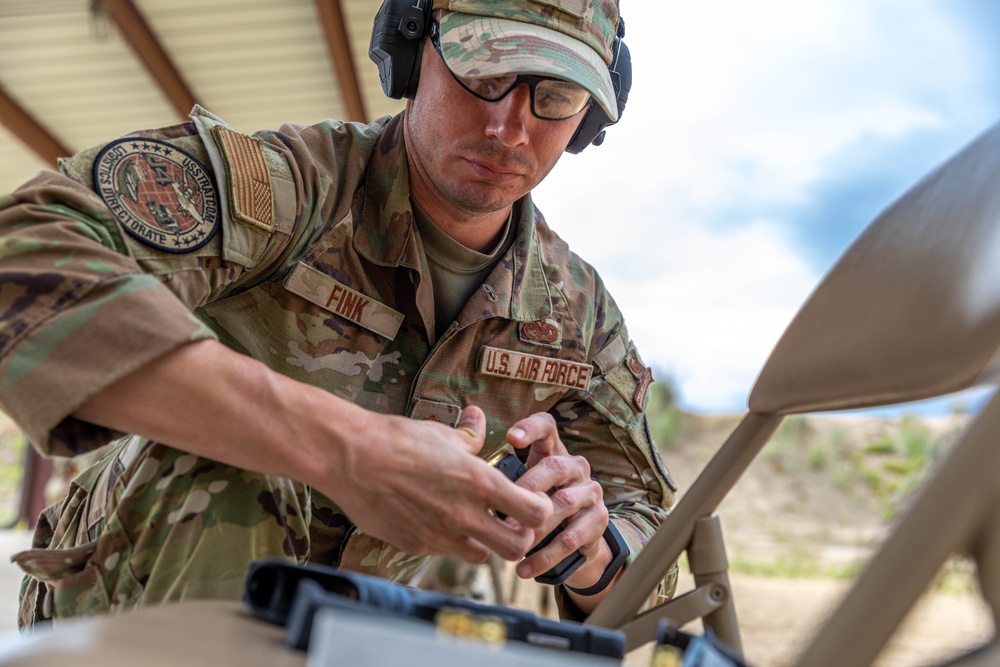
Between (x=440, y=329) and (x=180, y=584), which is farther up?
(x=440, y=329)

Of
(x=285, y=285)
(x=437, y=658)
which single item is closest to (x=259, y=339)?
(x=285, y=285)

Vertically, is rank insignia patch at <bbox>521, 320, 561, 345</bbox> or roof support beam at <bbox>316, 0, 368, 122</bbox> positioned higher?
roof support beam at <bbox>316, 0, 368, 122</bbox>

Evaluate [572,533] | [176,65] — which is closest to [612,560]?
[572,533]

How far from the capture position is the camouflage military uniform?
37.8 inches

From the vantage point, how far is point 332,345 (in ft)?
5.26

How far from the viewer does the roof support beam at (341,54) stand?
741cm

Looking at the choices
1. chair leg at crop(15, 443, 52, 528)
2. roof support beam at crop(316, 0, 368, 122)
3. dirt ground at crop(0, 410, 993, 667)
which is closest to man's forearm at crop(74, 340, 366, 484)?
dirt ground at crop(0, 410, 993, 667)

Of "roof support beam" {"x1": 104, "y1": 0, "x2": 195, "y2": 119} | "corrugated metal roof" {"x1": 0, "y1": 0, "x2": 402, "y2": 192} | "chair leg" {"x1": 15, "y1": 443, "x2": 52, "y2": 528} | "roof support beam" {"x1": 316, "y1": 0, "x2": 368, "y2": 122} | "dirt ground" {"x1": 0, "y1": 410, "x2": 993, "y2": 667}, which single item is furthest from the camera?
"chair leg" {"x1": 15, "y1": 443, "x2": 52, "y2": 528}

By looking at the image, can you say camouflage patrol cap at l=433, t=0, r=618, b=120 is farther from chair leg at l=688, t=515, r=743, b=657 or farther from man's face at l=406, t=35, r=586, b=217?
chair leg at l=688, t=515, r=743, b=657

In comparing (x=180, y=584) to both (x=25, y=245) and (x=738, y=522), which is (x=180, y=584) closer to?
(x=25, y=245)

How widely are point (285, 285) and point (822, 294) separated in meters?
0.90

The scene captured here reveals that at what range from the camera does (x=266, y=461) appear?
3.07ft

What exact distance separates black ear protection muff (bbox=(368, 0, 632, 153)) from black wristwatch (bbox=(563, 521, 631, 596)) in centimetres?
72

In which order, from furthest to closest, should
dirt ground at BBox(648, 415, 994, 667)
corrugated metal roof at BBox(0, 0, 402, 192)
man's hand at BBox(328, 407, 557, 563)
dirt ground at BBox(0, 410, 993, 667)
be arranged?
dirt ground at BBox(0, 410, 993, 667) < dirt ground at BBox(648, 415, 994, 667) < corrugated metal roof at BBox(0, 0, 402, 192) < man's hand at BBox(328, 407, 557, 563)
